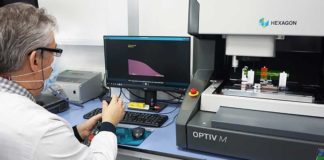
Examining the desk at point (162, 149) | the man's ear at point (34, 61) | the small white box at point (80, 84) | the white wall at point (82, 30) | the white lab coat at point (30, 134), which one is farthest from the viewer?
the white wall at point (82, 30)

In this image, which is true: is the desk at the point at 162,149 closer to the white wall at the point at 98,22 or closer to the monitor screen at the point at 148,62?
the monitor screen at the point at 148,62

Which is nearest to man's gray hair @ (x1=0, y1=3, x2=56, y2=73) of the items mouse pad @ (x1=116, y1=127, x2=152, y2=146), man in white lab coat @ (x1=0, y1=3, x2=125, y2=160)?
man in white lab coat @ (x1=0, y1=3, x2=125, y2=160)

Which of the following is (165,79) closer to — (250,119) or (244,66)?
(244,66)

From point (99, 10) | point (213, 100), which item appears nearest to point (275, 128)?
point (213, 100)

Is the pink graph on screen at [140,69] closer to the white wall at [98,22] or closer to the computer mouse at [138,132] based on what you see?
the white wall at [98,22]

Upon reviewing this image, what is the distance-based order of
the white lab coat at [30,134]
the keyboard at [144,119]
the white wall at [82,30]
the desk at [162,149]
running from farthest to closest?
1. the white wall at [82,30]
2. the keyboard at [144,119]
3. the desk at [162,149]
4. the white lab coat at [30,134]

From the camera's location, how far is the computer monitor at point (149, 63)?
151 centimetres

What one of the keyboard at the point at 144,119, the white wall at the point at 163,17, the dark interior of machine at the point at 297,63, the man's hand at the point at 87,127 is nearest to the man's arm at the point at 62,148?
the man's hand at the point at 87,127

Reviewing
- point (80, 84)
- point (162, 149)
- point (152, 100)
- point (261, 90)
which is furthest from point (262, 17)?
point (80, 84)

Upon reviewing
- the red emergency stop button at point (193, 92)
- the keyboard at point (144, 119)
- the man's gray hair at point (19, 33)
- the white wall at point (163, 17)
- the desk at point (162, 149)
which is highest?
the white wall at point (163, 17)

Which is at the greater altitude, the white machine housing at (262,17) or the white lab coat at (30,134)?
the white machine housing at (262,17)

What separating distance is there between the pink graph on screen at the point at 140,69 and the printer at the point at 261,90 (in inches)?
13.4

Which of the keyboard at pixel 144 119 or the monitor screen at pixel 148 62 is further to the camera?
the monitor screen at pixel 148 62

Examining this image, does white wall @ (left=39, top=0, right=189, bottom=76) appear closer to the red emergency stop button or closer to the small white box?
the small white box
